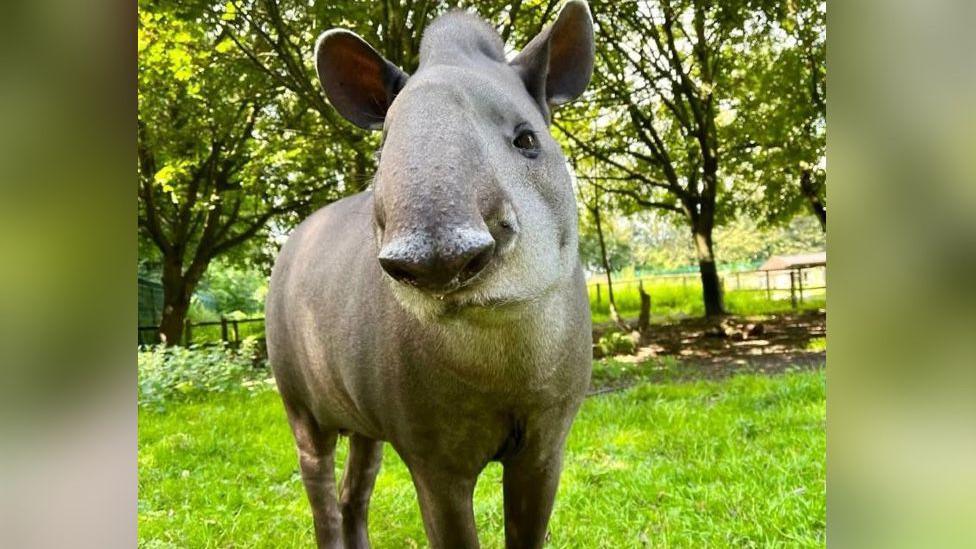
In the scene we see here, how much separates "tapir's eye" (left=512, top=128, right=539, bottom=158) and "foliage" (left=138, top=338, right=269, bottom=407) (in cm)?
865

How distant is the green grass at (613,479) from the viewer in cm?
466

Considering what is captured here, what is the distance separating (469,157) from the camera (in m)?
1.69

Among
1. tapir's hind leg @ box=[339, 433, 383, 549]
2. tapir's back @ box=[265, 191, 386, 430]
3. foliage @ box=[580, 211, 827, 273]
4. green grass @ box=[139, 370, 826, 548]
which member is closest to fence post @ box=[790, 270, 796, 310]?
foliage @ box=[580, 211, 827, 273]

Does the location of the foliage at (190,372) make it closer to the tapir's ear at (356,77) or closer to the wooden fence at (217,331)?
the wooden fence at (217,331)

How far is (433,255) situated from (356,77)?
149 centimetres

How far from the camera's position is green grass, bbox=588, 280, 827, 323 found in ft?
45.4

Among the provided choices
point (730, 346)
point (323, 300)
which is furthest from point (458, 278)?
point (730, 346)

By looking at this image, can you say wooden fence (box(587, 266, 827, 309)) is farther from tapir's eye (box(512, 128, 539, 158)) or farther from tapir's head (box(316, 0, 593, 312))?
tapir's eye (box(512, 128, 539, 158))

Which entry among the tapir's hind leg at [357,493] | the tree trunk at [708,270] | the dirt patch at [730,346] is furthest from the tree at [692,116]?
the tapir's hind leg at [357,493]

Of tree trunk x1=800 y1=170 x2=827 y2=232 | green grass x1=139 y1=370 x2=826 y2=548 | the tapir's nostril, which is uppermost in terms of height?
tree trunk x1=800 y1=170 x2=827 y2=232
